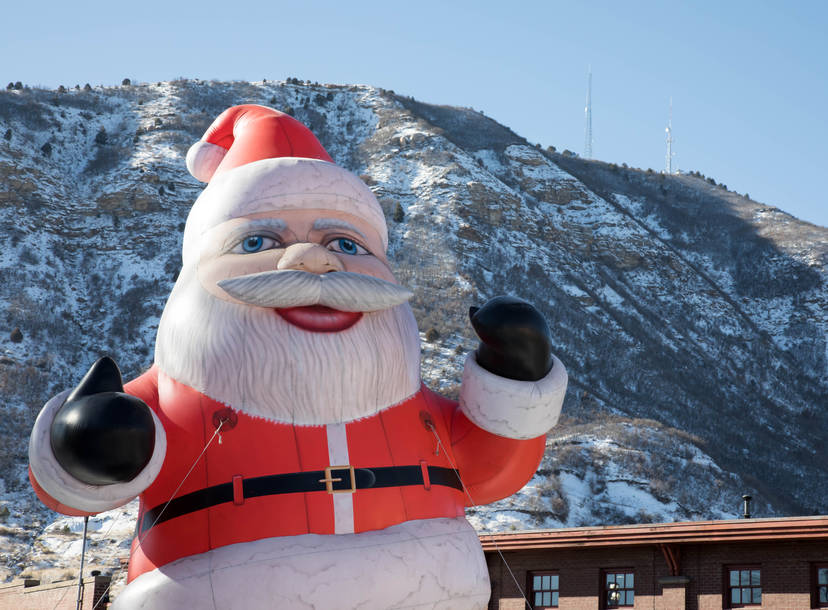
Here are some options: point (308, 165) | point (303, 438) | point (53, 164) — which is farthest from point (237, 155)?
point (53, 164)

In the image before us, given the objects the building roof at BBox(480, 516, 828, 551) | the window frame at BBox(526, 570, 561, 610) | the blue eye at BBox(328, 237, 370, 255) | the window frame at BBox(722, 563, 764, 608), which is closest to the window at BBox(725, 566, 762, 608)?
the window frame at BBox(722, 563, 764, 608)

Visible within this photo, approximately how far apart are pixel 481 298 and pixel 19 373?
20.0 metres

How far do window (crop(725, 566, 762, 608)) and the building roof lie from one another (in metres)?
0.68

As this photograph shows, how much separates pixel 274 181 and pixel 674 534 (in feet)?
30.1

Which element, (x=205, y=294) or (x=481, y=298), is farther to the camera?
(x=481, y=298)

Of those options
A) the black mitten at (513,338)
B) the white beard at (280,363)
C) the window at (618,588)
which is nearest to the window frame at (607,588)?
the window at (618,588)

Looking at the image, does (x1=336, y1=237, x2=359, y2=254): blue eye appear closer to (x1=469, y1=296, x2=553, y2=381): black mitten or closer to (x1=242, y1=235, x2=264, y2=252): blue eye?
(x1=242, y1=235, x2=264, y2=252): blue eye

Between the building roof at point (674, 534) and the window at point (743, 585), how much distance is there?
684mm

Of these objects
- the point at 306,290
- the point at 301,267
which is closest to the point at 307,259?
the point at 301,267

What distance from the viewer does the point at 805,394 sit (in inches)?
2298

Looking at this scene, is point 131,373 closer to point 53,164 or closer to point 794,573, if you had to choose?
point 53,164

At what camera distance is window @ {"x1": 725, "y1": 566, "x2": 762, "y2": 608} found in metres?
14.5

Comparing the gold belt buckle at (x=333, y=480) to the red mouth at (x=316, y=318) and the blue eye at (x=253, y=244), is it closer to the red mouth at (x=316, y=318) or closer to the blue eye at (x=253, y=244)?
the red mouth at (x=316, y=318)

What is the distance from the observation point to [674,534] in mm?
14617
